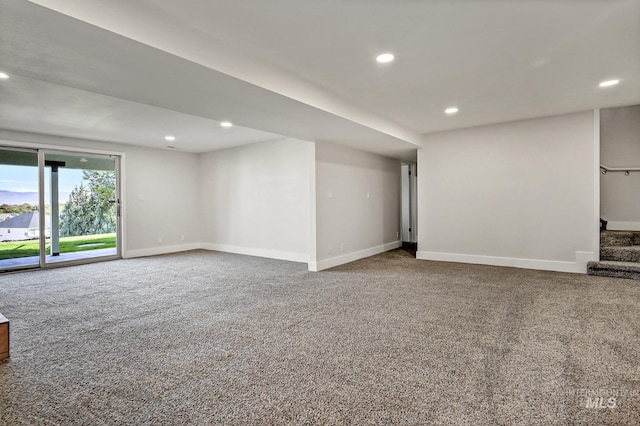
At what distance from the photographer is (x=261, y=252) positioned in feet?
23.0

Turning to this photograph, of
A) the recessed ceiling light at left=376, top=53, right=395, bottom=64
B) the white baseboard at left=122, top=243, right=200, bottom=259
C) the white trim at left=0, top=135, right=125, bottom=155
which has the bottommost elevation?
the white baseboard at left=122, top=243, right=200, bottom=259

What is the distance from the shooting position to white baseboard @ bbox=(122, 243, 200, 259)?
704 centimetres

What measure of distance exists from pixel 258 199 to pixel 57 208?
386cm

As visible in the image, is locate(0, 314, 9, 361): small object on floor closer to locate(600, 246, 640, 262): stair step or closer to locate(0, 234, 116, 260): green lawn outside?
locate(0, 234, 116, 260): green lawn outside

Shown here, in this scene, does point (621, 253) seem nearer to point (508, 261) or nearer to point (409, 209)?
point (508, 261)

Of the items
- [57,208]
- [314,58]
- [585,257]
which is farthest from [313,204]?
[57,208]

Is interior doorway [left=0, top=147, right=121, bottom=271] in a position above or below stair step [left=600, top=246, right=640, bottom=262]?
above

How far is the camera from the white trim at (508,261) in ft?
16.2

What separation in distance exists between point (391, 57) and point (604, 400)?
9.54 feet

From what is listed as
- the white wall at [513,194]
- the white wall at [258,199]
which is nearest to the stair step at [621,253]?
the white wall at [513,194]

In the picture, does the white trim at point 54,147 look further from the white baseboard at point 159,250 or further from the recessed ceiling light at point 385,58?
the recessed ceiling light at point 385,58

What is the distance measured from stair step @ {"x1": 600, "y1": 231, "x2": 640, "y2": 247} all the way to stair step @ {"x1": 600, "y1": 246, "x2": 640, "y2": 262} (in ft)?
0.44

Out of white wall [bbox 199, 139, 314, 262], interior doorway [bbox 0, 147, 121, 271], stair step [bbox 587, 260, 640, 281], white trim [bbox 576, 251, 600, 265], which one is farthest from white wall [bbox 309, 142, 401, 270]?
interior doorway [bbox 0, 147, 121, 271]

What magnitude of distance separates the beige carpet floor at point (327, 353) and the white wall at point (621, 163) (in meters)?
1.79
